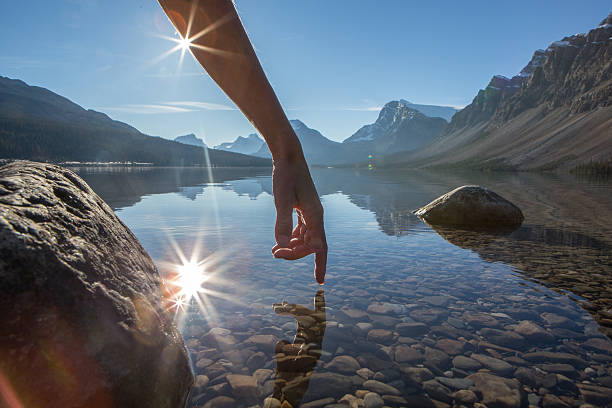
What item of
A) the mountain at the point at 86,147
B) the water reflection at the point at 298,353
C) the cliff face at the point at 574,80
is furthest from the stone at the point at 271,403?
the mountain at the point at 86,147

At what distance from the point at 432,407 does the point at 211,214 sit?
11.3 m

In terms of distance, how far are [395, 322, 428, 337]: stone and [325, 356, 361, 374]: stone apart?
74 centimetres

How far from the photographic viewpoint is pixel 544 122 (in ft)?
466

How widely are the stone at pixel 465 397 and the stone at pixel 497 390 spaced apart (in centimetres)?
7

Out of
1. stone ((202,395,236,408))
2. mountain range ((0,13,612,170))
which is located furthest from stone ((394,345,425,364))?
mountain range ((0,13,612,170))

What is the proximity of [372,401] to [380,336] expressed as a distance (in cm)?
94

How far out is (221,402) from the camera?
2422mm

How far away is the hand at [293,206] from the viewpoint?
225cm

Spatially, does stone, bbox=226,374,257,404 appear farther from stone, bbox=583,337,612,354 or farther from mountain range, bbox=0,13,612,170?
mountain range, bbox=0,13,612,170

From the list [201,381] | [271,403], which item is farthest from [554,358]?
[201,381]

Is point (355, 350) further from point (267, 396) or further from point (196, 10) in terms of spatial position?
point (196, 10)

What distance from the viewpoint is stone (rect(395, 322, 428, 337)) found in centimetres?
338

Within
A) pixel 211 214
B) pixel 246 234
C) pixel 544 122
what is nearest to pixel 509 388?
pixel 246 234

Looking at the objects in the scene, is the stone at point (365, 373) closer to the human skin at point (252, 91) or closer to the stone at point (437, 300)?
the human skin at point (252, 91)
